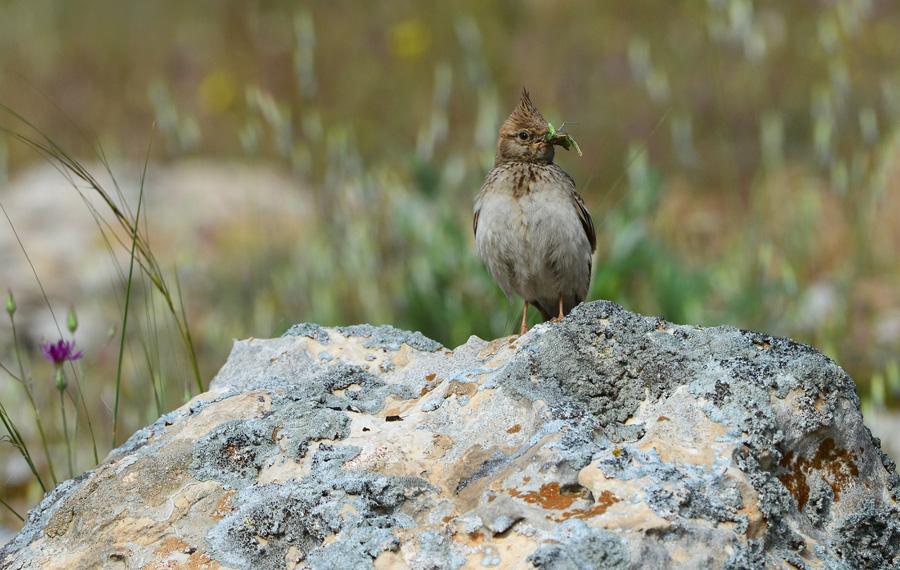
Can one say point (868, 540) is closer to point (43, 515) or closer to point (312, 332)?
point (312, 332)

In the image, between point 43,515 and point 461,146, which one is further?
point 461,146

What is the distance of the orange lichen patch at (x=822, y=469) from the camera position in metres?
2.10

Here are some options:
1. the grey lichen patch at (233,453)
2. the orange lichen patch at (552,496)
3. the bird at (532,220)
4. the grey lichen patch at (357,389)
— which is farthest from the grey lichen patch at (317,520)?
the bird at (532,220)

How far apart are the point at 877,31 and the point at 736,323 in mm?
8424

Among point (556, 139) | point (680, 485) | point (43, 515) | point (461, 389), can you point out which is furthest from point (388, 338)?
point (556, 139)

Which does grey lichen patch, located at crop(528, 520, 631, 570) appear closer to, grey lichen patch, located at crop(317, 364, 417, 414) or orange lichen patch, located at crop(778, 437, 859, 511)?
orange lichen patch, located at crop(778, 437, 859, 511)

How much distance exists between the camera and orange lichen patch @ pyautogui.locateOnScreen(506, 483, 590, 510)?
1.92m

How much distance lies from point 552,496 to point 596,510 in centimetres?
10

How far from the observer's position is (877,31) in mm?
11719

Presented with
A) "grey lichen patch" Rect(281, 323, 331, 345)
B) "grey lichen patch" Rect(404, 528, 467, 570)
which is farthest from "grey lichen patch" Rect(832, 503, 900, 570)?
"grey lichen patch" Rect(281, 323, 331, 345)

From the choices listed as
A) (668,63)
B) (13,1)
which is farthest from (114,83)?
(668,63)

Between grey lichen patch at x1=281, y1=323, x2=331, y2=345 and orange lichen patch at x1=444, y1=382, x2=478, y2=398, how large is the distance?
0.61 meters

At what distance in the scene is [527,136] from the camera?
4.11 m

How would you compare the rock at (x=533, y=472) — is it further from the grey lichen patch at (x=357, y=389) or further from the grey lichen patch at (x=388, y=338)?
the grey lichen patch at (x=388, y=338)
